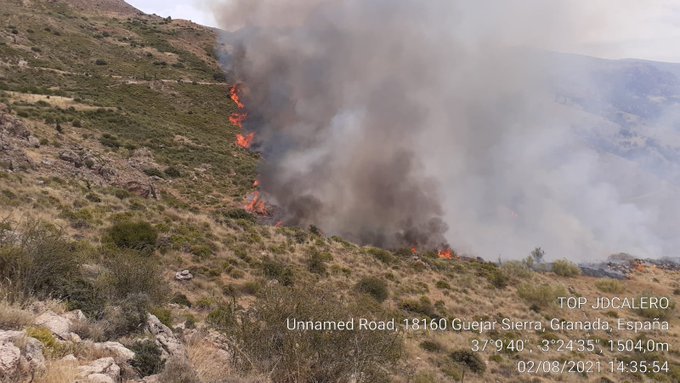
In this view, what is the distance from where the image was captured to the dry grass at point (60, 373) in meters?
5.35

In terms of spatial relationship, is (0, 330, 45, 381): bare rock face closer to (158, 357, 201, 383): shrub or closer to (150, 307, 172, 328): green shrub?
(158, 357, 201, 383): shrub

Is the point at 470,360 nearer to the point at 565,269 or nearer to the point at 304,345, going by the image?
the point at 304,345

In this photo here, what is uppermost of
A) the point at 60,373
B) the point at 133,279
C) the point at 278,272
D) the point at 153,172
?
the point at 153,172

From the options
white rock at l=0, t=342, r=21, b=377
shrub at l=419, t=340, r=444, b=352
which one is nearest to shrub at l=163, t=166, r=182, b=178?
shrub at l=419, t=340, r=444, b=352

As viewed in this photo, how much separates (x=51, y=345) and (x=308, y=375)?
4251 mm

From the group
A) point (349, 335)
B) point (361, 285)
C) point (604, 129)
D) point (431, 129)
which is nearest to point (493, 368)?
point (361, 285)

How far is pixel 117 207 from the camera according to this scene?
25844mm

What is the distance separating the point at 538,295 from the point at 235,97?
7230 cm

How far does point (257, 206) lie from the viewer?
40062 mm

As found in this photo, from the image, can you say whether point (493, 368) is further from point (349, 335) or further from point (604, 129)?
point (604, 129)

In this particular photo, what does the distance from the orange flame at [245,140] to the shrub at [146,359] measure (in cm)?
6119

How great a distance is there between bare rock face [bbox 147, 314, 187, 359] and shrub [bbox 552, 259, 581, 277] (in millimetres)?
41129

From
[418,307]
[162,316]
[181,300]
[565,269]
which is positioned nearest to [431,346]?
[418,307]

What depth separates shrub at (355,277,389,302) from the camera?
2418 cm
